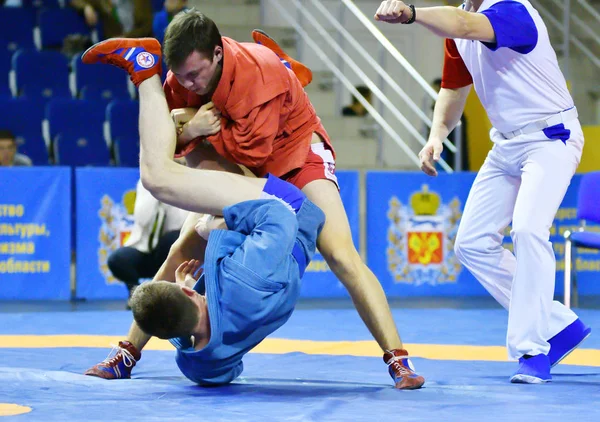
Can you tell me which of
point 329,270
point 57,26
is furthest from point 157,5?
point 329,270

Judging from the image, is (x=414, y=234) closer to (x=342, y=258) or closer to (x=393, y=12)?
(x=342, y=258)

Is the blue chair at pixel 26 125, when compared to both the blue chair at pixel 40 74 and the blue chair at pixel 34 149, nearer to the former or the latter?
the blue chair at pixel 34 149

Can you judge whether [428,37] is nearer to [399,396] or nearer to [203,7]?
[203,7]

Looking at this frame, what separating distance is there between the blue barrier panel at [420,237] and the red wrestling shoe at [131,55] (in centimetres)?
394

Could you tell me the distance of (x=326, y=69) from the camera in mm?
10164

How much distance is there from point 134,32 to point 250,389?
6.08 m

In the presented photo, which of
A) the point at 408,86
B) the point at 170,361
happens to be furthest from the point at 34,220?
the point at 408,86

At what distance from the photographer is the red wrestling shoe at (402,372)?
10.8ft

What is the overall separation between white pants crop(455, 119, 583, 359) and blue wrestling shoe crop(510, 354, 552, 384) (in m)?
0.03

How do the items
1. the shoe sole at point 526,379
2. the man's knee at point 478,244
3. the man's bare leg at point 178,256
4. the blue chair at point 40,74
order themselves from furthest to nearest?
the blue chair at point 40,74, the man's knee at point 478,244, the man's bare leg at point 178,256, the shoe sole at point 526,379

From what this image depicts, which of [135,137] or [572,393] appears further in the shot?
[135,137]

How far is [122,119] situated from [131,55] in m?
5.14

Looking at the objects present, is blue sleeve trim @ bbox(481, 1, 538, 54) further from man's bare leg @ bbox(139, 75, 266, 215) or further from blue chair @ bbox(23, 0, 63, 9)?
blue chair @ bbox(23, 0, 63, 9)

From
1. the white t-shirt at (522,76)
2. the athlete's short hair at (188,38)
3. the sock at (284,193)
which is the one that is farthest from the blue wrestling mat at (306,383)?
the athlete's short hair at (188,38)
